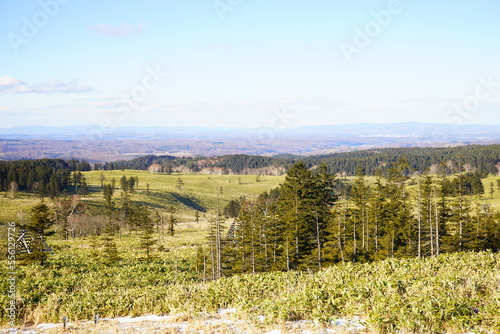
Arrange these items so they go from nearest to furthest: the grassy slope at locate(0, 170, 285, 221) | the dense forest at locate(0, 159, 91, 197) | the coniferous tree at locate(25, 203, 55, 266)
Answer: the coniferous tree at locate(25, 203, 55, 266) < the grassy slope at locate(0, 170, 285, 221) < the dense forest at locate(0, 159, 91, 197)

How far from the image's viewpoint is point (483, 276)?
1336 centimetres

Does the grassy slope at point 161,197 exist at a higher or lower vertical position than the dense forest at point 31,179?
lower

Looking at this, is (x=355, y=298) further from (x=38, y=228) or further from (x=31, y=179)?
(x=31, y=179)

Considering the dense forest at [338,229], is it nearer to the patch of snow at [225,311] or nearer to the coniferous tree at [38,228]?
the coniferous tree at [38,228]

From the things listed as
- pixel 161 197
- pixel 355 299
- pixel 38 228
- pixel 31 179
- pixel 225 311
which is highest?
pixel 355 299

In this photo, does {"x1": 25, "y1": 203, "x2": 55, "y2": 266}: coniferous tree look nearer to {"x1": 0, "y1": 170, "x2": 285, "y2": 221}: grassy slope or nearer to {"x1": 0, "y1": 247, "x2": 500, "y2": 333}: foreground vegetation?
{"x1": 0, "y1": 247, "x2": 500, "y2": 333}: foreground vegetation

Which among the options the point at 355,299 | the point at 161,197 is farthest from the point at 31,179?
the point at 355,299

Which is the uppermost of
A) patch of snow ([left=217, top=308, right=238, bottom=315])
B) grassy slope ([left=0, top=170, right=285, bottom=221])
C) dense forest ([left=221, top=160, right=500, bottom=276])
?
patch of snow ([left=217, top=308, right=238, bottom=315])

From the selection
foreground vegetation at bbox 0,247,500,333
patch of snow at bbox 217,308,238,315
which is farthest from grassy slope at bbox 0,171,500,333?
patch of snow at bbox 217,308,238,315

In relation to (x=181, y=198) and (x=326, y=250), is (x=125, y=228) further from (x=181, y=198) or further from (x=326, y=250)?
(x=326, y=250)

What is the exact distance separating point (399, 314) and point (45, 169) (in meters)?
170

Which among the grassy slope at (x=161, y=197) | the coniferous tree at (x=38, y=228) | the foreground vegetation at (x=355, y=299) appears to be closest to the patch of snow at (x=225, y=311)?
the foreground vegetation at (x=355, y=299)

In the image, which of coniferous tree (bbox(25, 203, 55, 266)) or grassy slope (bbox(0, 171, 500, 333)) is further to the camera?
coniferous tree (bbox(25, 203, 55, 266))

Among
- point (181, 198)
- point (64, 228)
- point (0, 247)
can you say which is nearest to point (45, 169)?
point (181, 198)
